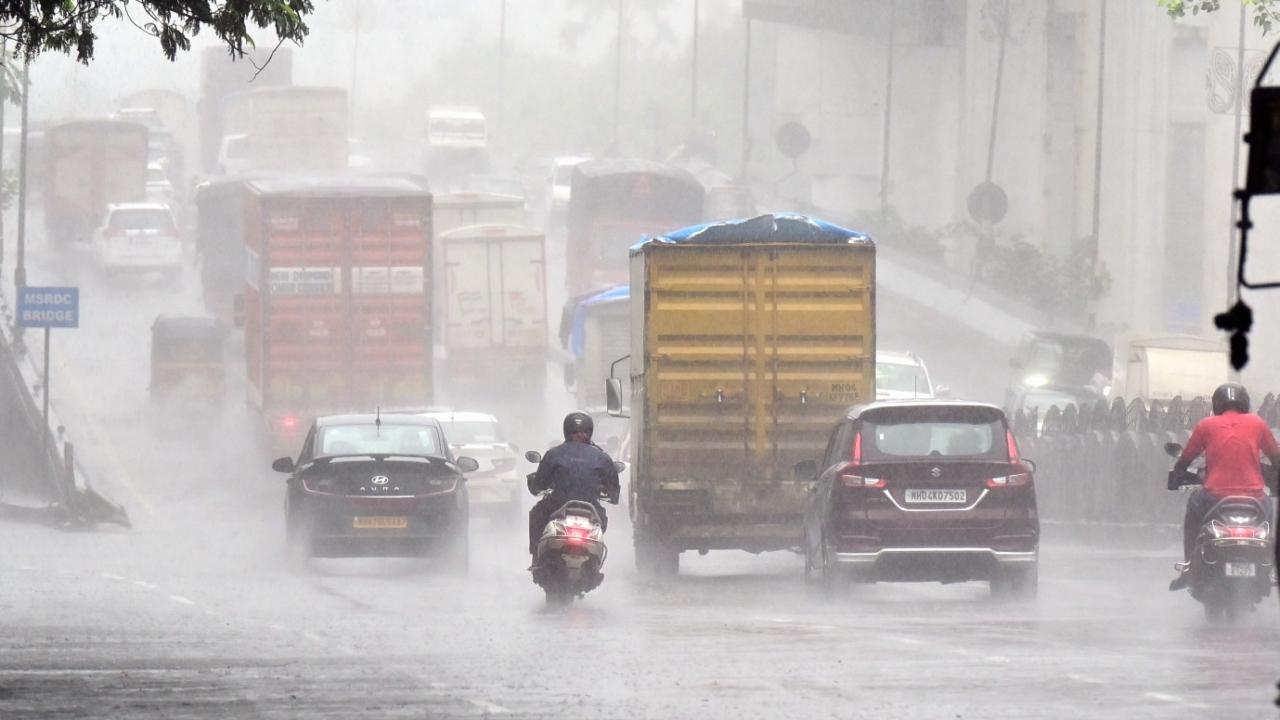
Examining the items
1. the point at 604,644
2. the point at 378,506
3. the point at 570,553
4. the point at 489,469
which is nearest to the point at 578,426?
the point at 570,553

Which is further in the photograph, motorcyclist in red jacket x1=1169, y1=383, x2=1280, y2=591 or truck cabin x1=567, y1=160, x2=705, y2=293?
truck cabin x1=567, y1=160, x2=705, y2=293

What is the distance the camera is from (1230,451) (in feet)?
48.6

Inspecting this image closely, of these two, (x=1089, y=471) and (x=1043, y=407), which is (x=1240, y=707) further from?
(x=1043, y=407)

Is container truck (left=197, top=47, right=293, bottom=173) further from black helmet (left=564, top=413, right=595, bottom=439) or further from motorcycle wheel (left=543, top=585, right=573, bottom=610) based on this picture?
motorcycle wheel (left=543, top=585, right=573, bottom=610)

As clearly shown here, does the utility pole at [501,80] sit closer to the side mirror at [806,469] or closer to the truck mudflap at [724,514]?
the truck mudflap at [724,514]

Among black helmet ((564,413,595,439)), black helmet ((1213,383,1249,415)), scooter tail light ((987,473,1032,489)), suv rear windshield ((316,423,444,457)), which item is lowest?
suv rear windshield ((316,423,444,457))

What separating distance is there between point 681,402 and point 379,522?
3319 millimetres

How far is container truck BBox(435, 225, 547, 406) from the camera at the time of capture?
43.2m

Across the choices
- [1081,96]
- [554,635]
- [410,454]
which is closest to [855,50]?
[1081,96]

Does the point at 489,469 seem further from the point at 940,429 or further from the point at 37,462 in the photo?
the point at 940,429

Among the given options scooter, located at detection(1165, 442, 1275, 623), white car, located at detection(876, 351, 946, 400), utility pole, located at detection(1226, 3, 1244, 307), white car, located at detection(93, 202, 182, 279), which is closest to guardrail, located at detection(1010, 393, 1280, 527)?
white car, located at detection(876, 351, 946, 400)

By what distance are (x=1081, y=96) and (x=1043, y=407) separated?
23.4m

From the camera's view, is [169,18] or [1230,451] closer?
[169,18]

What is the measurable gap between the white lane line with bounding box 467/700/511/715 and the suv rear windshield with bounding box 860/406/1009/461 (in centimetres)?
696
